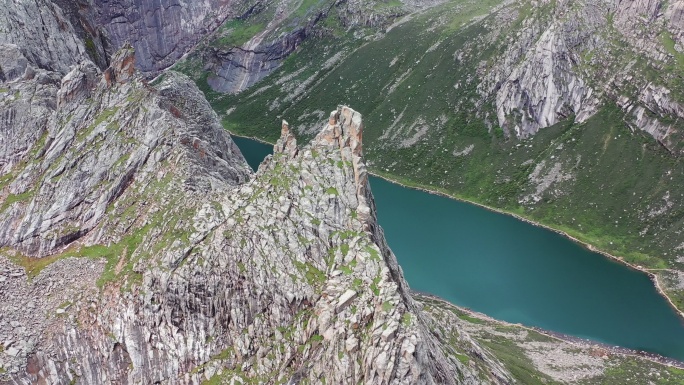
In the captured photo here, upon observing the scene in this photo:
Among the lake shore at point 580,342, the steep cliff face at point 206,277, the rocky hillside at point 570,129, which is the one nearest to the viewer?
the steep cliff face at point 206,277

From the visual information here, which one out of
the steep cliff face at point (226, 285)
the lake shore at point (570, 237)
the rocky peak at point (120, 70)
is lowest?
the lake shore at point (570, 237)

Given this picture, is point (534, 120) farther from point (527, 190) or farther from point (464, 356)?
point (464, 356)

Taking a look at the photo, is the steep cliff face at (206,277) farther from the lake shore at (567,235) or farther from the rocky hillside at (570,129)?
the rocky hillside at (570,129)

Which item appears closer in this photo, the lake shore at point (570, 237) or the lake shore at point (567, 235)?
the lake shore at point (567, 235)

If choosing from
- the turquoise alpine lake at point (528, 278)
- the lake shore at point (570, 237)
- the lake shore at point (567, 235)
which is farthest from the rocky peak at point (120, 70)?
the lake shore at point (570, 237)

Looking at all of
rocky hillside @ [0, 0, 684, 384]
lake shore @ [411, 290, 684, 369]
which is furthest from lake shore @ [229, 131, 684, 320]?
rocky hillside @ [0, 0, 684, 384]

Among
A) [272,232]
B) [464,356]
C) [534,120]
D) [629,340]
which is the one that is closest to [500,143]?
[534,120]
